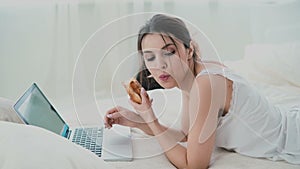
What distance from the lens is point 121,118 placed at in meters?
1.36

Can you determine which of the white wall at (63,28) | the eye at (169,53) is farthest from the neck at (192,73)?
the white wall at (63,28)

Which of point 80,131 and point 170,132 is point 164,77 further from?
point 80,131

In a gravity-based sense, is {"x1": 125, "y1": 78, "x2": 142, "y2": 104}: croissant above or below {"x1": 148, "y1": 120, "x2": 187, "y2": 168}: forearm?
above

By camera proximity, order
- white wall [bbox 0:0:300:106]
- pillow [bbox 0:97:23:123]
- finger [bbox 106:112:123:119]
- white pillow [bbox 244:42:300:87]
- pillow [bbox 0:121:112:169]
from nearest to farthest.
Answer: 1. pillow [bbox 0:121:112:169]
2. pillow [bbox 0:97:23:123]
3. finger [bbox 106:112:123:119]
4. white pillow [bbox 244:42:300:87]
5. white wall [bbox 0:0:300:106]

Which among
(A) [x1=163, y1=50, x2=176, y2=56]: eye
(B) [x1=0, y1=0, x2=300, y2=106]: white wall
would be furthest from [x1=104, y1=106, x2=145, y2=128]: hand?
(B) [x1=0, y1=0, x2=300, y2=106]: white wall

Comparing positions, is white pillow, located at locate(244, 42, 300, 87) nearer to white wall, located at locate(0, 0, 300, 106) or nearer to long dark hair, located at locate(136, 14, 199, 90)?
white wall, located at locate(0, 0, 300, 106)

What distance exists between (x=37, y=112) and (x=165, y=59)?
1.39ft

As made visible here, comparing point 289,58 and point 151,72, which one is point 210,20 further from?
point 151,72

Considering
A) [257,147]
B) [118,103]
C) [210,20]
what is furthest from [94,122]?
[210,20]

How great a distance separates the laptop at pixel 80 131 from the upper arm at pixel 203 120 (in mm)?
186

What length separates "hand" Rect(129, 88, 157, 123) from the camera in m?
1.25

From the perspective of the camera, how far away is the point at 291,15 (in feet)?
8.05

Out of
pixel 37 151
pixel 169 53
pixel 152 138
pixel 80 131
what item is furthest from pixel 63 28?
pixel 37 151

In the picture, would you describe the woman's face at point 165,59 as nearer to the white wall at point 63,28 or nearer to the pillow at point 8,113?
the pillow at point 8,113
